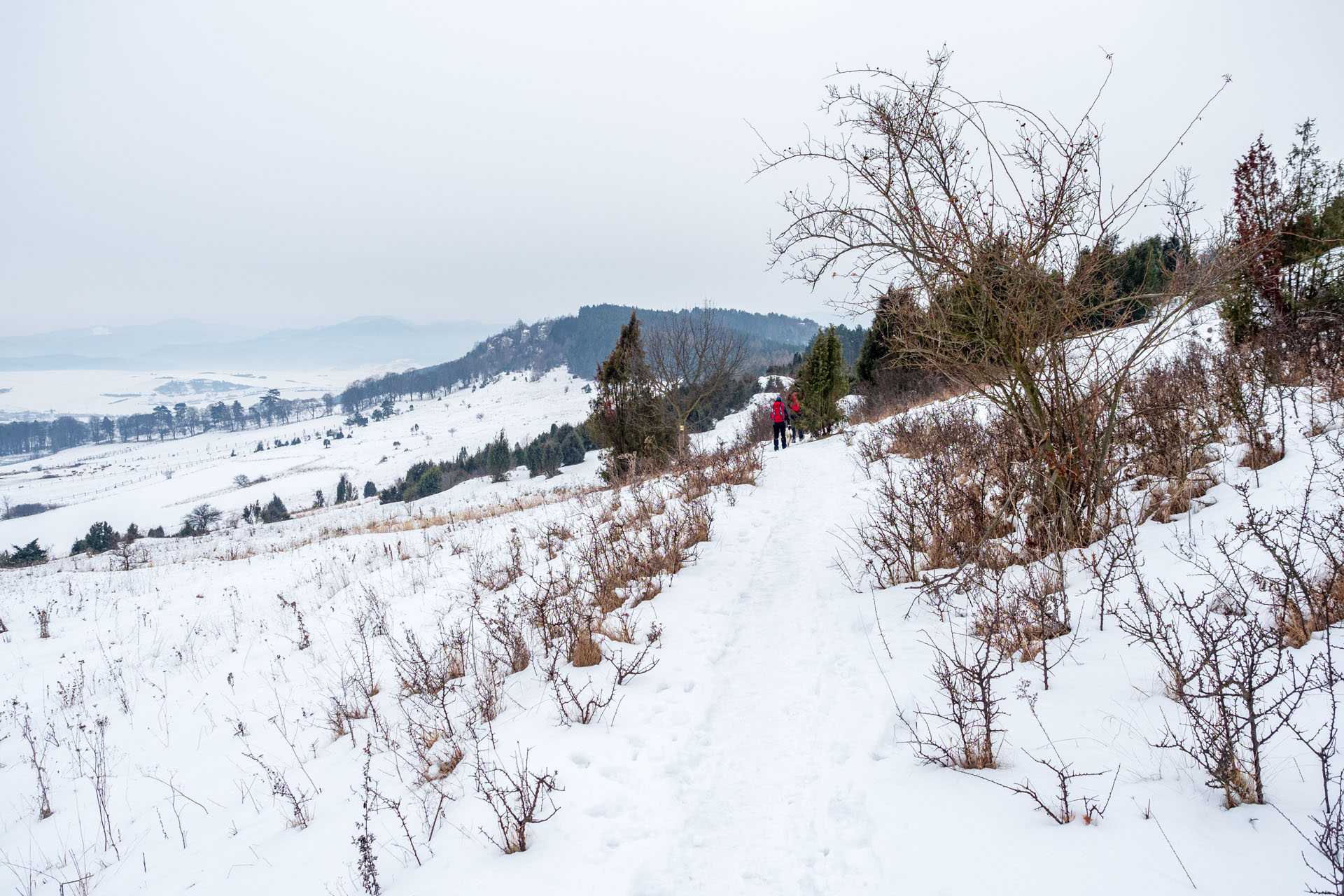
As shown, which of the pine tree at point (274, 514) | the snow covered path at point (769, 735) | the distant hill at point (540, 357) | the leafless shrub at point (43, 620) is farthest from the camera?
the distant hill at point (540, 357)

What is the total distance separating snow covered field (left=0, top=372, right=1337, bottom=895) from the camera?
6.66ft

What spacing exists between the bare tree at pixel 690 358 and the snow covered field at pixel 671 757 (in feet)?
46.8

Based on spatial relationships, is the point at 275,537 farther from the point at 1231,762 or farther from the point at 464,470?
the point at 464,470

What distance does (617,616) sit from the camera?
4398mm

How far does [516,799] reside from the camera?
8.68ft

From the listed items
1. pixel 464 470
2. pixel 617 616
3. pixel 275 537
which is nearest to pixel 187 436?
pixel 464 470

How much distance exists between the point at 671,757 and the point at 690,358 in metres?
19.7

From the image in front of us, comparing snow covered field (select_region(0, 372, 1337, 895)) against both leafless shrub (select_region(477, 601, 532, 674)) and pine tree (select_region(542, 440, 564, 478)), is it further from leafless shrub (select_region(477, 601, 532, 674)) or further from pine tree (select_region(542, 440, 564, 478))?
pine tree (select_region(542, 440, 564, 478))

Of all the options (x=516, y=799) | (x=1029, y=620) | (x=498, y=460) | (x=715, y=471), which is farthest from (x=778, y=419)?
(x=498, y=460)

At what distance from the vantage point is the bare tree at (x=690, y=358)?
21453mm

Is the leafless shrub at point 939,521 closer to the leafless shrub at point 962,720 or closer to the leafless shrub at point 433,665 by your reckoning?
the leafless shrub at point 962,720

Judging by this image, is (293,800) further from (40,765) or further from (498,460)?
(498,460)

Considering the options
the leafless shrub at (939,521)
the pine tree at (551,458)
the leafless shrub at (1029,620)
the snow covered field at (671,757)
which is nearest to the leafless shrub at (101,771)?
the snow covered field at (671,757)

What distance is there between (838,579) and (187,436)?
206272 millimetres
